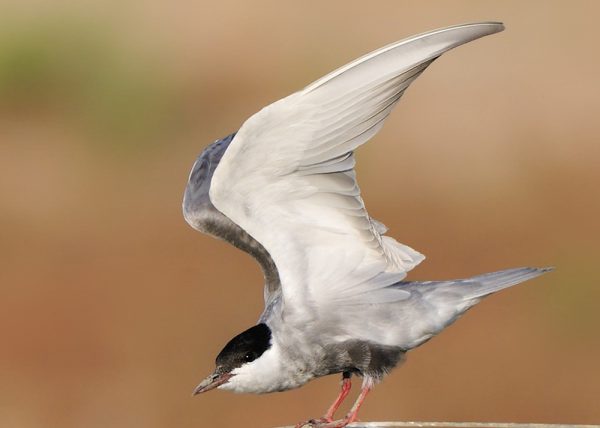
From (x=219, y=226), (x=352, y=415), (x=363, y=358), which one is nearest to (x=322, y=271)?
(x=363, y=358)

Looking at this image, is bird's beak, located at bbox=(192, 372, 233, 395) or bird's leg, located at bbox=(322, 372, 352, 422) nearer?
bird's beak, located at bbox=(192, 372, 233, 395)

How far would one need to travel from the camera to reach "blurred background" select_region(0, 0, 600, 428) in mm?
9125

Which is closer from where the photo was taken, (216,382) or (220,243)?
(216,382)

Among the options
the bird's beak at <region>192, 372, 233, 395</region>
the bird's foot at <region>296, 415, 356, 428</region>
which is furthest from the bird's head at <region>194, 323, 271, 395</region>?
the bird's foot at <region>296, 415, 356, 428</region>

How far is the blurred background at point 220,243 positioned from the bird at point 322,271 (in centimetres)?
397

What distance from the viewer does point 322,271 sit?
447 centimetres

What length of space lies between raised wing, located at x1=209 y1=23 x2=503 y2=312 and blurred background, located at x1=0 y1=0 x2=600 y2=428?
4.01m

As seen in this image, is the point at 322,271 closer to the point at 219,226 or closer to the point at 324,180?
the point at 324,180

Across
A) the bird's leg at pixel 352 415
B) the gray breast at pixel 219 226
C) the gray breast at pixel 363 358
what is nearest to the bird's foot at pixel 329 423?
the bird's leg at pixel 352 415

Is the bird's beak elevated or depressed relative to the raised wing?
depressed

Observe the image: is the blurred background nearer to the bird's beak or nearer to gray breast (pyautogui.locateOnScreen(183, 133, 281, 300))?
gray breast (pyautogui.locateOnScreen(183, 133, 281, 300))

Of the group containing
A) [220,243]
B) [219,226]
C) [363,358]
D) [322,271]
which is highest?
[219,226]

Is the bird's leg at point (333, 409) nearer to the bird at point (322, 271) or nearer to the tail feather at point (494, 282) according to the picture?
the bird at point (322, 271)

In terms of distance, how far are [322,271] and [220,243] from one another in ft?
19.3
